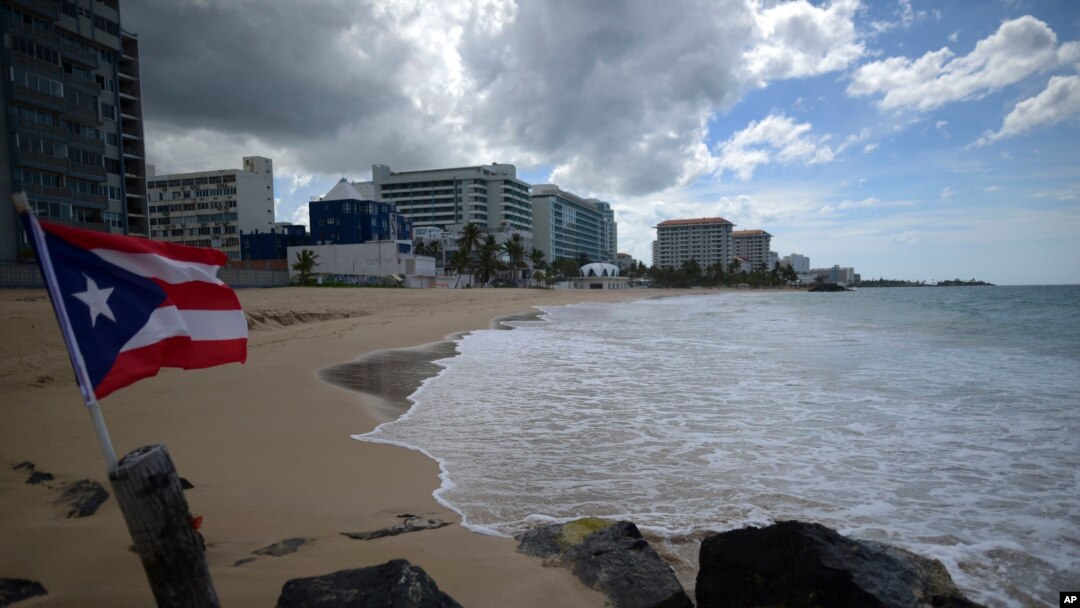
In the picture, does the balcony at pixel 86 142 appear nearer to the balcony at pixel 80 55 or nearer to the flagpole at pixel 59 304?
the balcony at pixel 80 55

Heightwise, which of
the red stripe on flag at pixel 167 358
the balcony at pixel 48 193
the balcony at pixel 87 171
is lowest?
the red stripe on flag at pixel 167 358

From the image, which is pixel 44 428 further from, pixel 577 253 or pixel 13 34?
pixel 577 253

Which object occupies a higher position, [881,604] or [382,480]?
[881,604]

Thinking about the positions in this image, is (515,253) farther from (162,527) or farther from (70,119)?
(162,527)

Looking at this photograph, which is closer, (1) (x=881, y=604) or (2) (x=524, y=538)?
(1) (x=881, y=604)

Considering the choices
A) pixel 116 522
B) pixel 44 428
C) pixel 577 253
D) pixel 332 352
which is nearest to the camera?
pixel 116 522

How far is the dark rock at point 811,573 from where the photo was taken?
3119 mm

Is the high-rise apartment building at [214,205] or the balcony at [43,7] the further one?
the high-rise apartment building at [214,205]

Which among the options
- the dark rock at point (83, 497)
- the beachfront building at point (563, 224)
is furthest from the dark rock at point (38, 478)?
the beachfront building at point (563, 224)

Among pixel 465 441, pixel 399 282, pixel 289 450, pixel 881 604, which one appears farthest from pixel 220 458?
pixel 399 282

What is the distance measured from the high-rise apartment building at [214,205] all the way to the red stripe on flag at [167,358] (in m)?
103

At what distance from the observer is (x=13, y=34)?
41406mm

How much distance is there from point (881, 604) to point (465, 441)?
5239 millimetres

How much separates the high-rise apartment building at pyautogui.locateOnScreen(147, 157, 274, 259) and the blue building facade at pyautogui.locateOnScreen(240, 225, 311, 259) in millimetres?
11167
